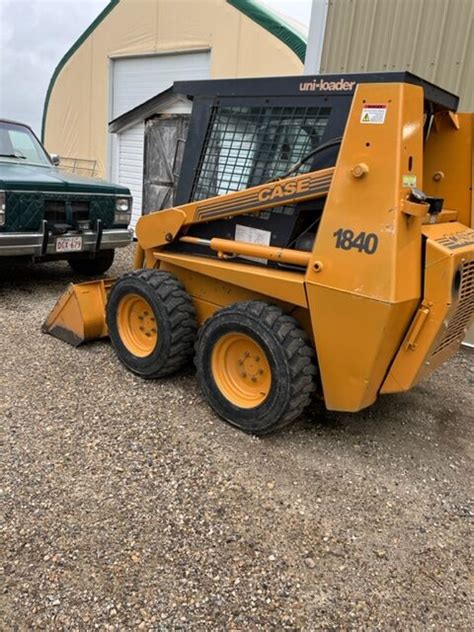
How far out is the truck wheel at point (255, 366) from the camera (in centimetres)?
294

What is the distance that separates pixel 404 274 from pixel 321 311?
487 mm

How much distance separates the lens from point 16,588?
1.98 m

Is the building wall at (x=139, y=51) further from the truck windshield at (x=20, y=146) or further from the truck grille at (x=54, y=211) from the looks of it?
the truck grille at (x=54, y=211)

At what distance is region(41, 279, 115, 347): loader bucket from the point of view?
13.9ft

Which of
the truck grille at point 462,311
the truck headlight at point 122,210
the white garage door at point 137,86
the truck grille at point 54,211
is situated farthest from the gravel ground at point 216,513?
the white garage door at point 137,86

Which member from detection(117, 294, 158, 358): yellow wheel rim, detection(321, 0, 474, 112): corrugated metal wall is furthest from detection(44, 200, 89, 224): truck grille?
detection(321, 0, 474, 112): corrugated metal wall

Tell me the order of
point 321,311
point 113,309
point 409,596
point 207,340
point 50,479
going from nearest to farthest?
point 409,596, point 50,479, point 321,311, point 207,340, point 113,309

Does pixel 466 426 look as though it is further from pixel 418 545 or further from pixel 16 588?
pixel 16 588

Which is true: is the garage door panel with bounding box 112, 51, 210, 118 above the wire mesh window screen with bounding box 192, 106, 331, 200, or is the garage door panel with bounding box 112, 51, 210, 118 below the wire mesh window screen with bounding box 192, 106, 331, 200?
above

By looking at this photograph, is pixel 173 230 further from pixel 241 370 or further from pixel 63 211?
pixel 63 211

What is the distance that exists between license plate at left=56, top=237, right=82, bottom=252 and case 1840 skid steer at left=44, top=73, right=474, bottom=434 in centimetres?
192

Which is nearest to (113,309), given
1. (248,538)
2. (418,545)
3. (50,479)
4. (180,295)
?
(180,295)

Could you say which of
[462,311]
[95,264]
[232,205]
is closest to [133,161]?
[95,264]

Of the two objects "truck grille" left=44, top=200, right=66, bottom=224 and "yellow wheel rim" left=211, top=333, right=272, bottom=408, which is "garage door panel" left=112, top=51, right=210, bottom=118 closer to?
"truck grille" left=44, top=200, right=66, bottom=224
